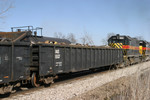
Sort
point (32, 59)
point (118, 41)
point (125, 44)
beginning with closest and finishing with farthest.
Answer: point (32, 59), point (125, 44), point (118, 41)

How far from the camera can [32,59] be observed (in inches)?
309

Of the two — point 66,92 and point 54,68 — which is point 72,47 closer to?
point 54,68

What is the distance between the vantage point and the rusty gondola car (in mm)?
6348

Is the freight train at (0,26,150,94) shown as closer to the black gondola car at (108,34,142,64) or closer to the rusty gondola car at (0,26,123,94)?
the rusty gondola car at (0,26,123,94)

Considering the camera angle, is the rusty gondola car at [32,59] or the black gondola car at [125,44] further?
the black gondola car at [125,44]

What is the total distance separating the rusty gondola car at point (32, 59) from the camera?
20.8 feet

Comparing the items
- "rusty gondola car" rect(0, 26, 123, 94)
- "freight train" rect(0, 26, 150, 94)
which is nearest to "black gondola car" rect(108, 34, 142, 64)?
"freight train" rect(0, 26, 150, 94)

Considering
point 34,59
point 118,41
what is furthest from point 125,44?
point 34,59

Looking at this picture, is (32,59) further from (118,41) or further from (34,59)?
(118,41)

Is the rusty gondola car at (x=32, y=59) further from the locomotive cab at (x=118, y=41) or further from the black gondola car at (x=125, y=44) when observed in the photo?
the black gondola car at (x=125, y=44)

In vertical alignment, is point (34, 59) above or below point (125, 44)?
below

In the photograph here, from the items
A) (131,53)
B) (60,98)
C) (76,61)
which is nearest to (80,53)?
(76,61)

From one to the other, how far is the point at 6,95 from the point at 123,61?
585 inches

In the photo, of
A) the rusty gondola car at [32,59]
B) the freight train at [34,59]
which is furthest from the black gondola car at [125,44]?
the rusty gondola car at [32,59]
